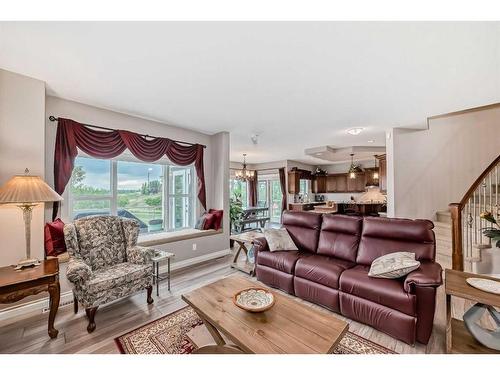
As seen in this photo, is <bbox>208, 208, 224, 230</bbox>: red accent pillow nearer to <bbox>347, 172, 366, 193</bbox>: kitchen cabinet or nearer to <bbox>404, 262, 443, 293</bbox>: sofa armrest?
<bbox>404, 262, 443, 293</bbox>: sofa armrest

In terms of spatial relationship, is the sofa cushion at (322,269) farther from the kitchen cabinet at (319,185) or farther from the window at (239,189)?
the kitchen cabinet at (319,185)

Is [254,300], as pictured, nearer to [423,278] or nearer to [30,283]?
[423,278]

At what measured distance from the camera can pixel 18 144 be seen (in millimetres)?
2297

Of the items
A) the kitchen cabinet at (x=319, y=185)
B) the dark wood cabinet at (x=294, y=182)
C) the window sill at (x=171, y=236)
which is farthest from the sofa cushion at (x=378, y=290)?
the kitchen cabinet at (x=319, y=185)

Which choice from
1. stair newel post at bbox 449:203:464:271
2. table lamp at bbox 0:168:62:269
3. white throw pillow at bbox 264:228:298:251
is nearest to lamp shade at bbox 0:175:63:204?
table lamp at bbox 0:168:62:269

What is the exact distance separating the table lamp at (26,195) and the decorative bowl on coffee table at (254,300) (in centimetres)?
206

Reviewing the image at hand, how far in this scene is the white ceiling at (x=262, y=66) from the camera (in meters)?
1.65

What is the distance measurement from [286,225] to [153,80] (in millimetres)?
2700

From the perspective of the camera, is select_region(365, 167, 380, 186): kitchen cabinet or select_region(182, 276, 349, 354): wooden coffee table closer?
select_region(182, 276, 349, 354): wooden coffee table

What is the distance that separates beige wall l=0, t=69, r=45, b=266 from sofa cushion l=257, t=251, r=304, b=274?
2655mm

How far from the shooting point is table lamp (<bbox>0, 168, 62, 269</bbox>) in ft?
6.31

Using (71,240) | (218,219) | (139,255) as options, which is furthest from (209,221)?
(71,240)

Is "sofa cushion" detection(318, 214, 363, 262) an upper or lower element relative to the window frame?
lower
